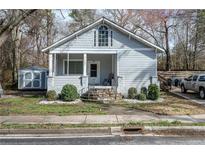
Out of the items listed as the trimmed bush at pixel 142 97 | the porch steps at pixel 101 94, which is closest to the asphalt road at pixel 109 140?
the trimmed bush at pixel 142 97

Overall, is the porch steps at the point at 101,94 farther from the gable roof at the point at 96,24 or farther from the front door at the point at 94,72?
the gable roof at the point at 96,24

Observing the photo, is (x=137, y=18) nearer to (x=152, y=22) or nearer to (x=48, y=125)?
(x=152, y=22)

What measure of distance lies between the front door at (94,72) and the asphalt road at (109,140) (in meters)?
14.3

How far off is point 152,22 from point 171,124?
32.4 m

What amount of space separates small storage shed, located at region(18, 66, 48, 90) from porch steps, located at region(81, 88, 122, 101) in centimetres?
815

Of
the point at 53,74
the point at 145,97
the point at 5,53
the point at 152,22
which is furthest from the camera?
the point at 152,22

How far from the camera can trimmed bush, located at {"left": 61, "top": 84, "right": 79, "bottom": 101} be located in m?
18.0

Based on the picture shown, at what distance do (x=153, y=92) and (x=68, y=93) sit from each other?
5.48 meters

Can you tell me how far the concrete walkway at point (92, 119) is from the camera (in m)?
10.8

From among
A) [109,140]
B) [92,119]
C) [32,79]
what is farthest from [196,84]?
[109,140]

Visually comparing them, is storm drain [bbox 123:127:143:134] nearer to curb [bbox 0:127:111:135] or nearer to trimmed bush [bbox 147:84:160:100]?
curb [bbox 0:127:111:135]

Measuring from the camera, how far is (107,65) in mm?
22922

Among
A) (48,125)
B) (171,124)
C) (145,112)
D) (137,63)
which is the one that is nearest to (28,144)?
(48,125)

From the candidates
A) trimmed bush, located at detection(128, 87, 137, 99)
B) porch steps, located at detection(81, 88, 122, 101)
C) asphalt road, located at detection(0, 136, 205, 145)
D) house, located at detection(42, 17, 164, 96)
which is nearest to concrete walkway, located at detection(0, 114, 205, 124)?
asphalt road, located at detection(0, 136, 205, 145)
